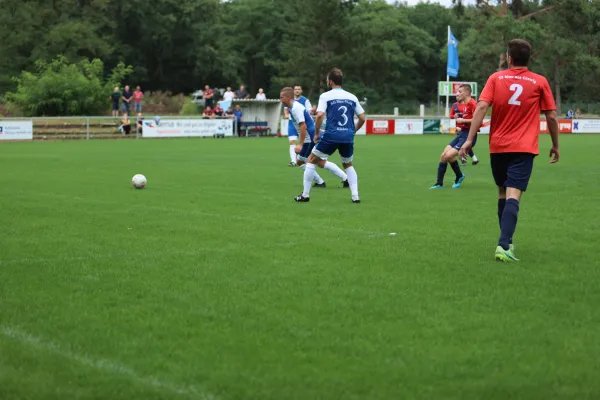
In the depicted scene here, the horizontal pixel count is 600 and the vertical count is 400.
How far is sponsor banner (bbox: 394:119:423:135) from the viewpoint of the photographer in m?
47.3

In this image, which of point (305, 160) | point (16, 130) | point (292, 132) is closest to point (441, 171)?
point (305, 160)

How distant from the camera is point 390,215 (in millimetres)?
11695

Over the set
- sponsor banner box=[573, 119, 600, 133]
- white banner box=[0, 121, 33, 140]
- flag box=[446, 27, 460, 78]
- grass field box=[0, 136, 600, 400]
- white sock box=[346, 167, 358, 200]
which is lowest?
grass field box=[0, 136, 600, 400]

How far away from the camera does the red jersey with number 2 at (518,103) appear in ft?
26.6

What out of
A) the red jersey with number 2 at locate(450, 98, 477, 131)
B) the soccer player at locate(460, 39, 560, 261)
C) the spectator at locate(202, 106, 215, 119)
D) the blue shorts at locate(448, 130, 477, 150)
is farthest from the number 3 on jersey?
the spectator at locate(202, 106, 215, 119)

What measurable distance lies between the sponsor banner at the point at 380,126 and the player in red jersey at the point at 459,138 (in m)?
28.4

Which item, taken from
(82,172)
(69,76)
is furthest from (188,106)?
(82,172)

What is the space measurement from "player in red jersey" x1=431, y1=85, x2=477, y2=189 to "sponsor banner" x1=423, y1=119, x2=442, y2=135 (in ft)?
101

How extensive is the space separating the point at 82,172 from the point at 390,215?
33.9ft

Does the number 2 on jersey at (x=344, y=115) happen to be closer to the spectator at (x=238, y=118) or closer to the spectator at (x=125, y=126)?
the spectator at (x=125, y=126)

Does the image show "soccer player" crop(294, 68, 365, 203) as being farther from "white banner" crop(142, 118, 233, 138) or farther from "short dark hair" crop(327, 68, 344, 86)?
"white banner" crop(142, 118, 233, 138)

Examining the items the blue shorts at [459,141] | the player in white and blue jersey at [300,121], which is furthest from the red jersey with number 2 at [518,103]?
the blue shorts at [459,141]

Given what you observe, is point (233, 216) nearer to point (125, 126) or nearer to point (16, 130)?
point (16, 130)

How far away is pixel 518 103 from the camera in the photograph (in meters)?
8.13
